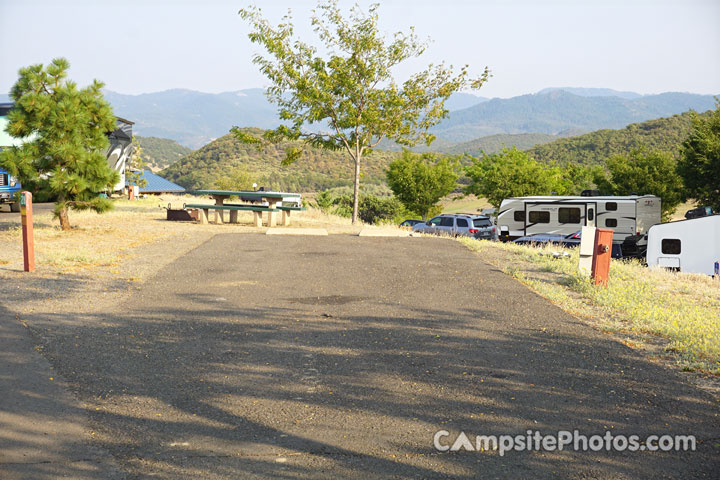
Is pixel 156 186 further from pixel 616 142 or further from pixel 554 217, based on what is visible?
pixel 616 142

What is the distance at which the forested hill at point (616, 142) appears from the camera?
83.9 meters

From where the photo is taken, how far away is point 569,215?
89.8ft

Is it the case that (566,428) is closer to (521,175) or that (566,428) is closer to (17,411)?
(17,411)

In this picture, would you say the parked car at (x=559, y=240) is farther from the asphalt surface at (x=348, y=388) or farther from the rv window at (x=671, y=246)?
the asphalt surface at (x=348, y=388)

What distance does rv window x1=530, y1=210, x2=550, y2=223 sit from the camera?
91.4 ft

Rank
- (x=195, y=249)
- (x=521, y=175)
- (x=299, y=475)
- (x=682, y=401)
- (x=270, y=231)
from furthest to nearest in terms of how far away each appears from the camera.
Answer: (x=521, y=175) → (x=270, y=231) → (x=195, y=249) → (x=682, y=401) → (x=299, y=475)

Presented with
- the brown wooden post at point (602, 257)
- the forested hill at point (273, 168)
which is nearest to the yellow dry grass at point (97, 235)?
the brown wooden post at point (602, 257)

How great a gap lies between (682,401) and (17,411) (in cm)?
522

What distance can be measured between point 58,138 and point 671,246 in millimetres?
18940

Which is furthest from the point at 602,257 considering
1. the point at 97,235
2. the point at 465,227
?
the point at 465,227

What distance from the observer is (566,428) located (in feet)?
14.0

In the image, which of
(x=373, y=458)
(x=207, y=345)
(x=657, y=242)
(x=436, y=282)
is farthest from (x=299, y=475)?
(x=657, y=242)

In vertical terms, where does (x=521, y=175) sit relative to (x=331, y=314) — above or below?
above

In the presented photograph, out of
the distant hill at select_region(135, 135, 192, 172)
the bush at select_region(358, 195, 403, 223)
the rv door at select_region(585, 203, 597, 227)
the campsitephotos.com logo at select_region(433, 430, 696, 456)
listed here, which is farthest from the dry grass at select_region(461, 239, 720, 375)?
the distant hill at select_region(135, 135, 192, 172)
